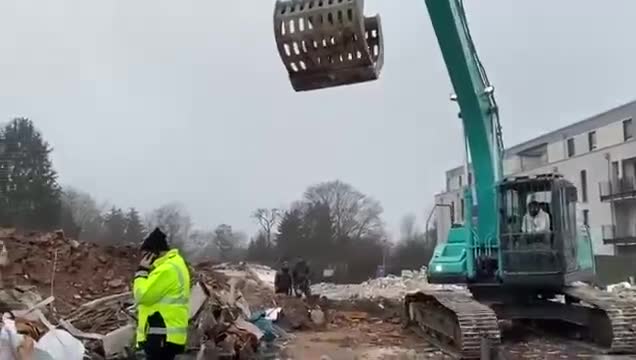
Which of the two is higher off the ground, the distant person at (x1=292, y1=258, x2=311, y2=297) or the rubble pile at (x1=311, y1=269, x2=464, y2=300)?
→ the distant person at (x1=292, y1=258, x2=311, y2=297)

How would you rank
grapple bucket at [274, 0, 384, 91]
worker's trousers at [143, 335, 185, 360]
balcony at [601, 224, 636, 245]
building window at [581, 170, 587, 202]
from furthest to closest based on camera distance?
1. building window at [581, 170, 587, 202]
2. balcony at [601, 224, 636, 245]
3. grapple bucket at [274, 0, 384, 91]
4. worker's trousers at [143, 335, 185, 360]

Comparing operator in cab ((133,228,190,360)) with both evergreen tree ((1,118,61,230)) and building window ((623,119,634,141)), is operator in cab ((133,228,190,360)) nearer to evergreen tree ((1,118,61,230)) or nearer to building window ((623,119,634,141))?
evergreen tree ((1,118,61,230))

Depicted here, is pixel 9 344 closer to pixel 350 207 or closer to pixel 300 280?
pixel 300 280

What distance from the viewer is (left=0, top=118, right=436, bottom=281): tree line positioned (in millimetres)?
43594

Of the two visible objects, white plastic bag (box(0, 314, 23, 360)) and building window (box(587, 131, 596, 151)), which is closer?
white plastic bag (box(0, 314, 23, 360))

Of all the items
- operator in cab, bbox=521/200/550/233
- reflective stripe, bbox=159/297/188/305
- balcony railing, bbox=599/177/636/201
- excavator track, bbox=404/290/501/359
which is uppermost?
balcony railing, bbox=599/177/636/201

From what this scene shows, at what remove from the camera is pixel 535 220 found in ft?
43.2

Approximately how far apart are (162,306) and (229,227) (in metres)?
55.8

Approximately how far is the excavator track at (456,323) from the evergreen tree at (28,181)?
3121 centimetres

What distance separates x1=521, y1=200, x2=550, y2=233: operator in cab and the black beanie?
26.2ft

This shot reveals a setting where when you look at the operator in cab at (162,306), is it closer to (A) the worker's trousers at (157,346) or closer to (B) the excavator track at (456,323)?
(A) the worker's trousers at (157,346)

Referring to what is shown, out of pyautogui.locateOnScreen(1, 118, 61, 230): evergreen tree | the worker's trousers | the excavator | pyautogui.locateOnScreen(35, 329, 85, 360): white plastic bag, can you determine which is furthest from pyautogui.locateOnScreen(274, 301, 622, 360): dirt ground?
pyautogui.locateOnScreen(1, 118, 61, 230): evergreen tree

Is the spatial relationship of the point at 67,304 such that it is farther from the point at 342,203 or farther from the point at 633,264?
the point at 342,203

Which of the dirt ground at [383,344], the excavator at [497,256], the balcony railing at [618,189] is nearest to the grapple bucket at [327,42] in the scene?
the excavator at [497,256]
